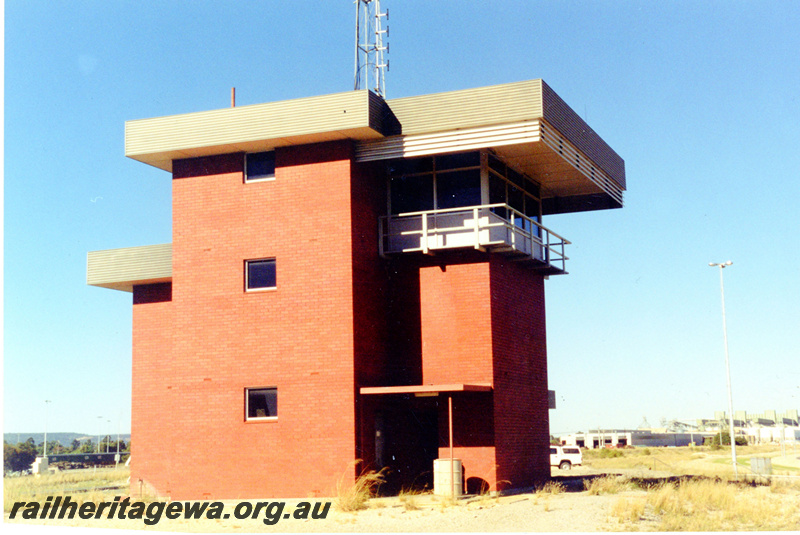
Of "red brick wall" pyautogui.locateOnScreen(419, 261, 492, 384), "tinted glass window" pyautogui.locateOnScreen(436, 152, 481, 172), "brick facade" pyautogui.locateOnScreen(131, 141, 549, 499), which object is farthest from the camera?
"tinted glass window" pyautogui.locateOnScreen(436, 152, 481, 172)

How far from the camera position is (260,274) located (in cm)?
2400

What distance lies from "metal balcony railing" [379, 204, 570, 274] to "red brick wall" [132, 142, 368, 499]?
2257mm

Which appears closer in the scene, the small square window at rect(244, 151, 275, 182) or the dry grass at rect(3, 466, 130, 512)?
the dry grass at rect(3, 466, 130, 512)

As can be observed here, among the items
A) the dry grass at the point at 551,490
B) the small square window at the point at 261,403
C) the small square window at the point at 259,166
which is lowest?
the dry grass at the point at 551,490

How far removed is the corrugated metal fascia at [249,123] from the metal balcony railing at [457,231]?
3.53m

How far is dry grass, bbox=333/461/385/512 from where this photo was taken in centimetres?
2045

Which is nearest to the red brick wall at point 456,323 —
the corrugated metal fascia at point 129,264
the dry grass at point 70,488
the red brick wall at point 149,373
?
the corrugated metal fascia at point 129,264

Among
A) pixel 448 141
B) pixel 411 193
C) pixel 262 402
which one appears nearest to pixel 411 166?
pixel 411 193

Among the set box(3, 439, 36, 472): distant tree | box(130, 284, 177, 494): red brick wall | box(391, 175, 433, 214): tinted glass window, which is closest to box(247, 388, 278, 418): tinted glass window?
box(130, 284, 177, 494): red brick wall

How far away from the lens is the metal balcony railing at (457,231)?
2398cm

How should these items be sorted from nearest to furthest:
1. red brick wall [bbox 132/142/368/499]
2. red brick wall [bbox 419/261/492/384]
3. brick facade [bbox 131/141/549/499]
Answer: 1. red brick wall [bbox 132/142/368/499]
2. brick facade [bbox 131/141/549/499]
3. red brick wall [bbox 419/261/492/384]

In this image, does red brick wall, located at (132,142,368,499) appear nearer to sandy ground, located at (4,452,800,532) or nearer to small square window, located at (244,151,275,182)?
small square window, located at (244,151,275,182)

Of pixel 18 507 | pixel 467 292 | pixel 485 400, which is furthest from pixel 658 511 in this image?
pixel 18 507

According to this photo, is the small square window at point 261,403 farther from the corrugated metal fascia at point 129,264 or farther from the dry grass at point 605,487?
the dry grass at point 605,487
